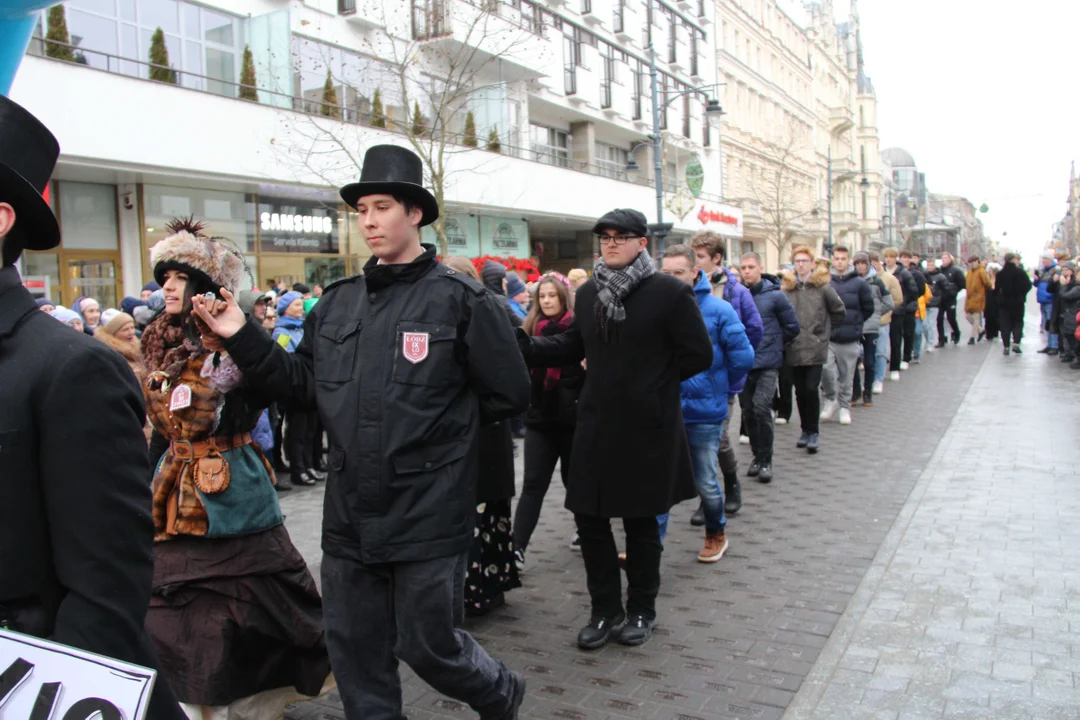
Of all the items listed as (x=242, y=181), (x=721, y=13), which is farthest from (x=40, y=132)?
(x=721, y=13)

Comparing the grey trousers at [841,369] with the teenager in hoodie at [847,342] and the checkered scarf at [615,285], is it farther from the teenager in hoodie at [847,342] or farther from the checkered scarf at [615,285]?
the checkered scarf at [615,285]

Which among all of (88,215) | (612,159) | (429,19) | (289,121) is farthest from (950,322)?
(88,215)

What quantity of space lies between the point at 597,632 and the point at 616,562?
34 centimetres

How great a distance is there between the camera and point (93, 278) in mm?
15445

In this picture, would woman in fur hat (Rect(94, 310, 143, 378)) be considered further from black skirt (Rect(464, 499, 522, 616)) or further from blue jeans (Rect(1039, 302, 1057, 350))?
blue jeans (Rect(1039, 302, 1057, 350))

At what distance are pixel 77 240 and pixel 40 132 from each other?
1505 centimetres

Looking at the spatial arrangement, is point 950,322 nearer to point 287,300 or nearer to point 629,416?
point 287,300

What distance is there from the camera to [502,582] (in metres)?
5.00

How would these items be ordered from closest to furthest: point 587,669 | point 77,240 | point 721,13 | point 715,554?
point 587,669, point 715,554, point 77,240, point 721,13

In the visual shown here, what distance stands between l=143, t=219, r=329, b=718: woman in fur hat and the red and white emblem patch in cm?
77

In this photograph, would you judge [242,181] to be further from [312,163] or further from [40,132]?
[40,132]

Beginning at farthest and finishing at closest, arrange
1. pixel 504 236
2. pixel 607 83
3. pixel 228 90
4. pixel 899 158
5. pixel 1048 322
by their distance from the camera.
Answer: pixel 899 158 → pixel 607 83 → pixel 504 236 → pixel 1048 322 → pixel 228 90

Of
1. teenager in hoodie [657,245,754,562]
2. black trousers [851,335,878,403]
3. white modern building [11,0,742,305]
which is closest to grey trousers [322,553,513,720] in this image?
teenager in hoodie [657,245,754,562]

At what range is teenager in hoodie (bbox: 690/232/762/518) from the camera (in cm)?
674
